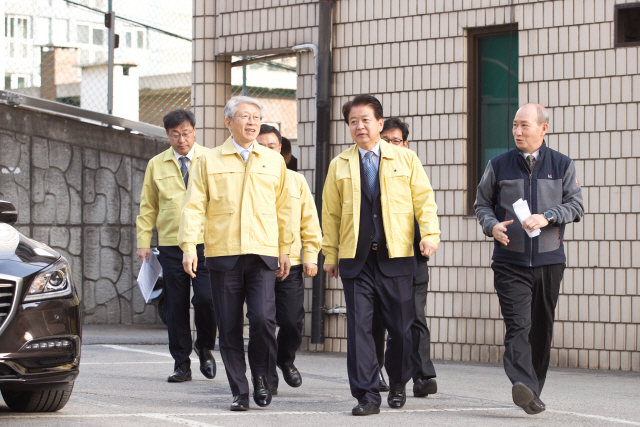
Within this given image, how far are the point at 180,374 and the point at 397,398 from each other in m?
2.08

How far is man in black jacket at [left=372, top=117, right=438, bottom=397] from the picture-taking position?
7.00 m

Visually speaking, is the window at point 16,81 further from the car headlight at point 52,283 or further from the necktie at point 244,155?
the car headlight at point 52,283

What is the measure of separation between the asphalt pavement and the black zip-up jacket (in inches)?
36.9

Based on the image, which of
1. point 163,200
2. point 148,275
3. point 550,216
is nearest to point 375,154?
point 550,216

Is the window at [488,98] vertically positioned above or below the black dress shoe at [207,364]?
above

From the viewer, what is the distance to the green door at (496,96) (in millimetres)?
9633

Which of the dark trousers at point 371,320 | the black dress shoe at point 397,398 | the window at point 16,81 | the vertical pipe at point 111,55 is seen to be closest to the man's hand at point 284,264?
the dark trousers at point 371,320

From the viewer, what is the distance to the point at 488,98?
974cm

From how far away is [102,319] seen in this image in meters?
13.3

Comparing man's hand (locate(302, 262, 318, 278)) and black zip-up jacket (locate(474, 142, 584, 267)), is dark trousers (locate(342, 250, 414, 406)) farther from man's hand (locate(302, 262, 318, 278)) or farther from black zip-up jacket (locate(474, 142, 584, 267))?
black zip-up jacket (locate(474, 142, 584, 267))

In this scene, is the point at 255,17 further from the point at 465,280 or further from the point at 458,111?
the point at 465,280

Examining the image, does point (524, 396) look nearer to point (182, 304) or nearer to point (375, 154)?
point (375, 154)

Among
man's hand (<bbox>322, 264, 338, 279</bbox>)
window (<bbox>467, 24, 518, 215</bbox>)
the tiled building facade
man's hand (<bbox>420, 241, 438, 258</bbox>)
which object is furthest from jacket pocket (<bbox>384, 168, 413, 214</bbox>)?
window (<bbox>467, 24, 518, 215</bbox>)

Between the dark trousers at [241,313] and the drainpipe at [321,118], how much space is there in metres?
3.89
